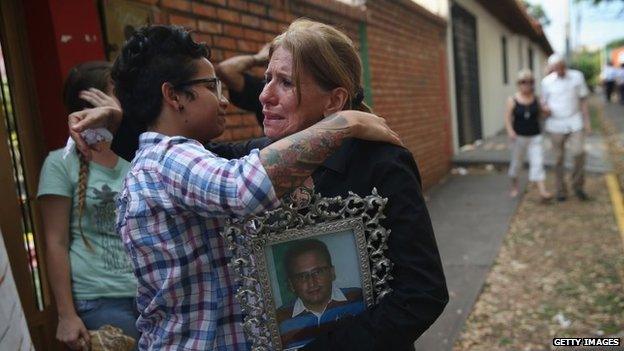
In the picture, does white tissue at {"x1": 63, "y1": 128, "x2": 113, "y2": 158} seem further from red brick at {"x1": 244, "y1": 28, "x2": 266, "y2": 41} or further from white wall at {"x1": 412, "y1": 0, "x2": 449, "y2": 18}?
white wall at {"x1": 412, "y1": 0, "x2": 449, "y2": 18}

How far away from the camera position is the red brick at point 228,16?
380 centimetres

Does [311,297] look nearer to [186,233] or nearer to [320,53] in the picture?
[186,233]

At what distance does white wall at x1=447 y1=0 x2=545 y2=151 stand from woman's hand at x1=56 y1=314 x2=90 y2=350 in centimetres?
929

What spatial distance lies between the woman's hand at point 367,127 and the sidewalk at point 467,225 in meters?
2.60

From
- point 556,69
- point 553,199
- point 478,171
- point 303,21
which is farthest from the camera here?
point 478,171

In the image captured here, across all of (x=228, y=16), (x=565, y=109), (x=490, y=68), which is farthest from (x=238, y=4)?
(x=490, y=68)

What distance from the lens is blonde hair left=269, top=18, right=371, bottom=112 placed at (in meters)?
1.47

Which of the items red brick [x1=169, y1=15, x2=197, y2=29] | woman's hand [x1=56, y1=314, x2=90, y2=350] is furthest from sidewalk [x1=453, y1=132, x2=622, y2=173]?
woman's hand [x1=56, y1=314, x2=90, y2=350]

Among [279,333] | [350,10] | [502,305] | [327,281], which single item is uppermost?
[350,10]

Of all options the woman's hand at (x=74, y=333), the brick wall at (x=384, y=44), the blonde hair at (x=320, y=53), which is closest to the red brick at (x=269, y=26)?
the brick wall at (x=384, y=44)

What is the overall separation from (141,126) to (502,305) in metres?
3.59

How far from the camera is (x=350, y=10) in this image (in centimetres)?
599

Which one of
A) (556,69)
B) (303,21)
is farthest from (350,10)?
(303,21)

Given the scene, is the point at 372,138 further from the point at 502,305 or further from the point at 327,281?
the point at 502,305
